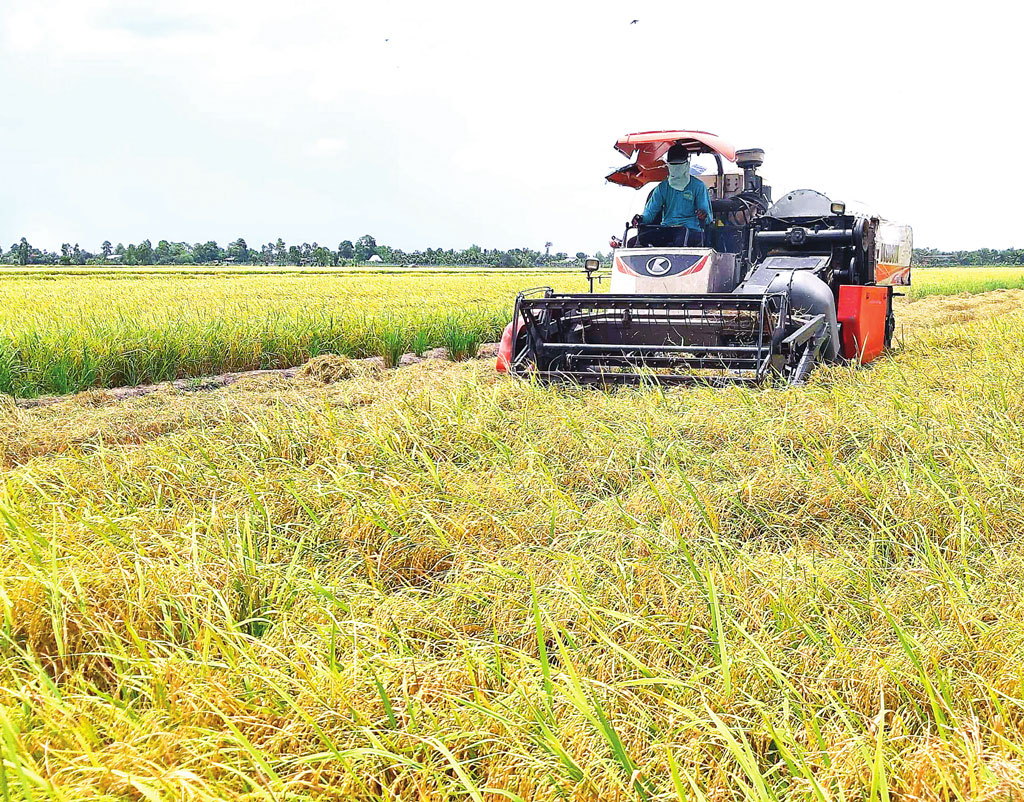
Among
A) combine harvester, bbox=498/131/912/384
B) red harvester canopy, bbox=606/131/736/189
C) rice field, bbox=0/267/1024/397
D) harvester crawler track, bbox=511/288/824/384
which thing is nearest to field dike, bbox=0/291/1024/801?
harvester crawler track, bbox=511/288/824/384

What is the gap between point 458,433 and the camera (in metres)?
4.40

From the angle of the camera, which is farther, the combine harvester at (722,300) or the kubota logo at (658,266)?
the kubota logo at (658,266)

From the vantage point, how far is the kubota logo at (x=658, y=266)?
22.4 ft

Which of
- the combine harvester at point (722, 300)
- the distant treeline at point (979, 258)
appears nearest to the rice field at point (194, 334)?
the combine harvester at point (722, 300)

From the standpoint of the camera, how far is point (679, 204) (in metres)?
7.13

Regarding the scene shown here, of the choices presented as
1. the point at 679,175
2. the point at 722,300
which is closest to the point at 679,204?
the point at 679,175

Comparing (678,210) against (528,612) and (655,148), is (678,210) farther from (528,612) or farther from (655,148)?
(528,612)

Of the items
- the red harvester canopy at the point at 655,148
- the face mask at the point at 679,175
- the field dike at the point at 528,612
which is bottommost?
the field dike at the point at 528,612

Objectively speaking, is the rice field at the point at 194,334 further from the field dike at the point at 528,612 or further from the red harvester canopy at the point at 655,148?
the red harvester canopy at the point at 655,148

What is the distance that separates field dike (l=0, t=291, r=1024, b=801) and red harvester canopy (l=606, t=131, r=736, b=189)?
9.87ft

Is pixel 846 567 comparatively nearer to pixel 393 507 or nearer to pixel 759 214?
pixel 393 507

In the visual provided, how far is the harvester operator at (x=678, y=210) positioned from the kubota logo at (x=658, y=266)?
1.37ft

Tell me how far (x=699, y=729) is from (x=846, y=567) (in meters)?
A: 1.11

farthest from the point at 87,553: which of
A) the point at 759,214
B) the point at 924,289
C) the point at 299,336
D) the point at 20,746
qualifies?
the point at 924,289
